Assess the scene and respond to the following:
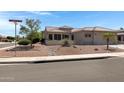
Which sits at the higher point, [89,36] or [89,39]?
[89,36]

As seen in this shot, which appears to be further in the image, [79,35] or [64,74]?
[79,35]

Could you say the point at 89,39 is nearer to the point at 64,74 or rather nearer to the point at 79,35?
the point at 79,35

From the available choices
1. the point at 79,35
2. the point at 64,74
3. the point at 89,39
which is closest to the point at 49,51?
the point at 64,74

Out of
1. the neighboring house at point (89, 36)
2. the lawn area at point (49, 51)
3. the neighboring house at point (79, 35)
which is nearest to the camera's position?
the lawn area at point (49, 51)

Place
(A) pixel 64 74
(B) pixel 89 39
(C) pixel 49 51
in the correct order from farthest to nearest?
(B) pixel 89 39
(C) pixel 49 51
(A) pixel 64 74

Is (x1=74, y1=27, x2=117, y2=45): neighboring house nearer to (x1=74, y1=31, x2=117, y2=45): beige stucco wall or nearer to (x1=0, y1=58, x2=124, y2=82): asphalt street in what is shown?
(x1=74, y1=31, x2=117, y2=45): beige stucco wall

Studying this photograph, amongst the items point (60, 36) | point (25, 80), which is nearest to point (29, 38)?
point (60, 36)

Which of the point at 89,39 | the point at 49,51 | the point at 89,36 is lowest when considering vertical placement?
the point at 49,51

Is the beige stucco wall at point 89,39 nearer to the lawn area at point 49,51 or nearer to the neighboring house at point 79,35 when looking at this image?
the neighboring house at point 79,35

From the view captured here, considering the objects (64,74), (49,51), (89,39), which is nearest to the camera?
(64,74)

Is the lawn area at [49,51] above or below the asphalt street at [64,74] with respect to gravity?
below

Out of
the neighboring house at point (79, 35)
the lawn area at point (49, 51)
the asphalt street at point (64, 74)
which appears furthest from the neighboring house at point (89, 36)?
the asphalt street at point (64, 74)

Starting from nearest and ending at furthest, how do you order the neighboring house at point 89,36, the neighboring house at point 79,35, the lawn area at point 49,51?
the lawn area at point 49,51
the neighboring house at point 79,35
the neighboring house at point 89,36
